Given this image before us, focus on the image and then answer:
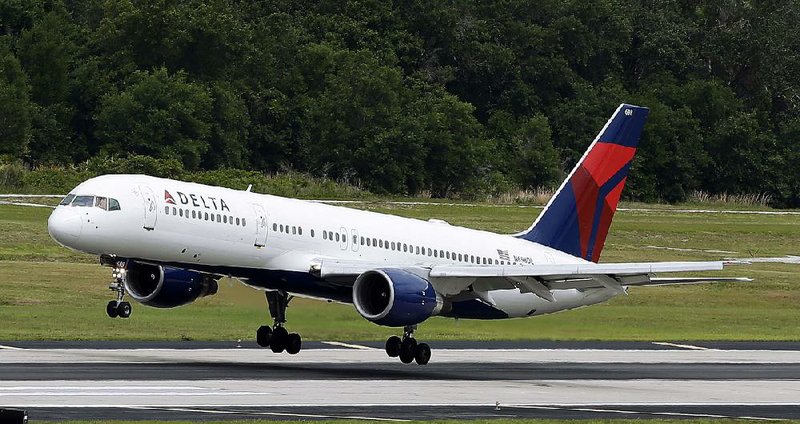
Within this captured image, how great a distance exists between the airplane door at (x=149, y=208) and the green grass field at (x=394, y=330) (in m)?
5.31

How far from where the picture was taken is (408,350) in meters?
39.1

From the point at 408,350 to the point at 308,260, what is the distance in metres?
3.19

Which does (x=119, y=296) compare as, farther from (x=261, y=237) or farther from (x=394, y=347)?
(x=394, y=347)

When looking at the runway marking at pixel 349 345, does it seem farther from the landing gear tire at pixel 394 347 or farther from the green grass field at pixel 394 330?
the landing gear tire at pixel 394 347

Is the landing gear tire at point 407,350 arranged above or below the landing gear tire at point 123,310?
below

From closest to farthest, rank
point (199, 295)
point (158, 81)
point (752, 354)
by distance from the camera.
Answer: point (199, 295) < point (752, 354) < point (158, 81)

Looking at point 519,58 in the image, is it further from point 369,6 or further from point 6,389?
point 6,389

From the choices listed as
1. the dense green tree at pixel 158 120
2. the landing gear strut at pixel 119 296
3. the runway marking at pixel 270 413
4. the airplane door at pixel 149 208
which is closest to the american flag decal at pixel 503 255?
the airplane door at pixel 149 208

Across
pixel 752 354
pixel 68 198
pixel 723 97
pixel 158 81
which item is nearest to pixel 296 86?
pixel 158 81

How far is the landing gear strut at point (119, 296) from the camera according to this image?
33.8 metres

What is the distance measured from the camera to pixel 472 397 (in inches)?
1298

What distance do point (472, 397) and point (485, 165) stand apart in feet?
223

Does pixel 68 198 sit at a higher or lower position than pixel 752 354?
higher

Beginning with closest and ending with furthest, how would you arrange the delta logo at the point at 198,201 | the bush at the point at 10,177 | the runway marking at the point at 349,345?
1. the delta logo at the point at 198,201
2. the runway marking at the point at 349,345
3. the bush at the point at 10,177
